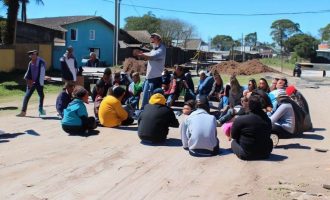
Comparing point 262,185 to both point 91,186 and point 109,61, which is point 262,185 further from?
point 109,61

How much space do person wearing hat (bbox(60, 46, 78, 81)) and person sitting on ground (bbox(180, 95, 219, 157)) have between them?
610 cm

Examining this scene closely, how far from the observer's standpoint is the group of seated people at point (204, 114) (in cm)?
775

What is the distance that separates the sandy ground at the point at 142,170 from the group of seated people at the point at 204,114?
231mm

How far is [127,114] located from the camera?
1055 cm

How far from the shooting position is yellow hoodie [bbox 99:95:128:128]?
10.2m

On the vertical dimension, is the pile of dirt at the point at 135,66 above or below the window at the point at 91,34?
below

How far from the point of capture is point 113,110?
33.6 feet

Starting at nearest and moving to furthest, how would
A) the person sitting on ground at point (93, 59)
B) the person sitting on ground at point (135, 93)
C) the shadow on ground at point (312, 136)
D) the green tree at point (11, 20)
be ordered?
the shadow on ground at point (312, 136)
the person sitting on ground at point (135, 93)
the person sitting on ground at point (93, 59)
the green tree at point (11, 20)

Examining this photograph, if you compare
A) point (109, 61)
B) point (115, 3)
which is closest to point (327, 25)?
point (109, 61)

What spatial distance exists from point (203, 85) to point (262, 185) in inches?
306

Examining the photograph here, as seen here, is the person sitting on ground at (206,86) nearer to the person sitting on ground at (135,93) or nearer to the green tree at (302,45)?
the person sitting on ground at (135,93)

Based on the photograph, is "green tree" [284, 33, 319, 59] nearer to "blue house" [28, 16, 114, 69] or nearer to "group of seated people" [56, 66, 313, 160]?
"blue house" [28, 16, 114, 69]

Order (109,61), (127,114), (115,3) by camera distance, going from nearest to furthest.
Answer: (127,114) → (115,3) → (109,61)

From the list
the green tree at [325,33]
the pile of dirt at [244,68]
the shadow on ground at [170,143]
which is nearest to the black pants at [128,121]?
the shadow on ground at [170,143]
